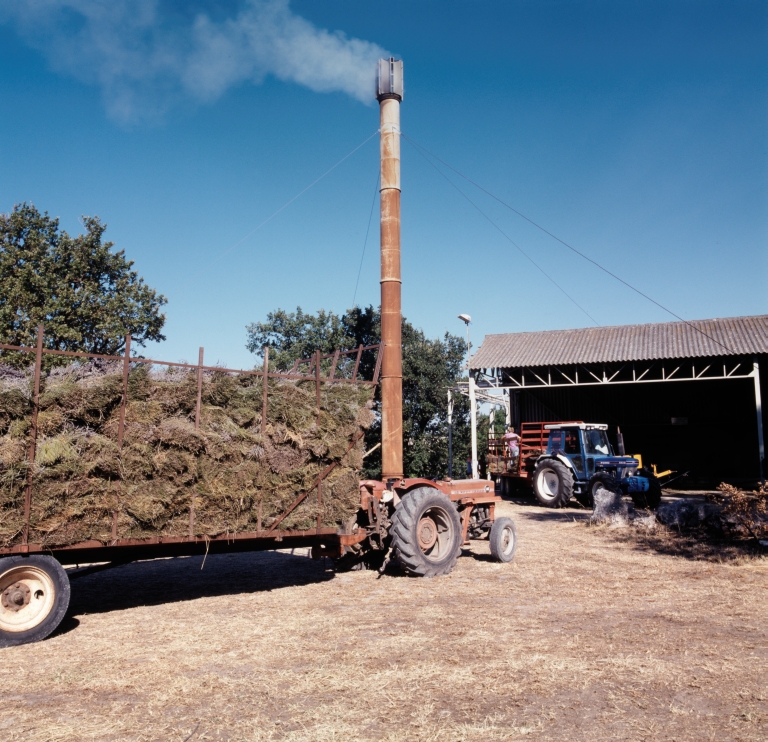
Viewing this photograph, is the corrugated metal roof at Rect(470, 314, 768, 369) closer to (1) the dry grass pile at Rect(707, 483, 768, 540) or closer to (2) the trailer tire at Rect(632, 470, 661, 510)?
(2) the trailer tire at Rect(632, 470, 661, 510)

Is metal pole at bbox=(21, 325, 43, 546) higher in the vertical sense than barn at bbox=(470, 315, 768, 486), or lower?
lower

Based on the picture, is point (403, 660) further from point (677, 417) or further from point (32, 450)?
point (677, 417)

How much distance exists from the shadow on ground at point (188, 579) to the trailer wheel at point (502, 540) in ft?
9.05

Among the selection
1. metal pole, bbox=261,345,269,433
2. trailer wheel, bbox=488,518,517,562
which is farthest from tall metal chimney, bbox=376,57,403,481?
metal pole, bbox=261,345,269,433

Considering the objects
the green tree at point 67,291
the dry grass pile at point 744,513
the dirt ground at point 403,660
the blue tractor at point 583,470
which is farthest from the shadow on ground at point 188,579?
the green tree at point 67,291

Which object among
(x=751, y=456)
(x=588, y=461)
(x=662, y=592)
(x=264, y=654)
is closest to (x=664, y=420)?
(x=751, y=456)

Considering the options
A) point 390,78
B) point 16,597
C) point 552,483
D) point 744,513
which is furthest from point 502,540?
point 552,483

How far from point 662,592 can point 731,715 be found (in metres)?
4.38

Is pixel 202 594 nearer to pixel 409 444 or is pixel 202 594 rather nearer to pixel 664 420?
pixel 409 444

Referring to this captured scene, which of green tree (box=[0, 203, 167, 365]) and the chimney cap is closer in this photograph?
the chimney cap

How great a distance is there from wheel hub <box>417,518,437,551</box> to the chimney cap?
299 inches

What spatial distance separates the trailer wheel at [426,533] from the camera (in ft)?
31.4

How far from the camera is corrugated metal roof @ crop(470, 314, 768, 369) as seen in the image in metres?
25.1

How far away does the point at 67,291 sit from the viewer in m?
26.1
